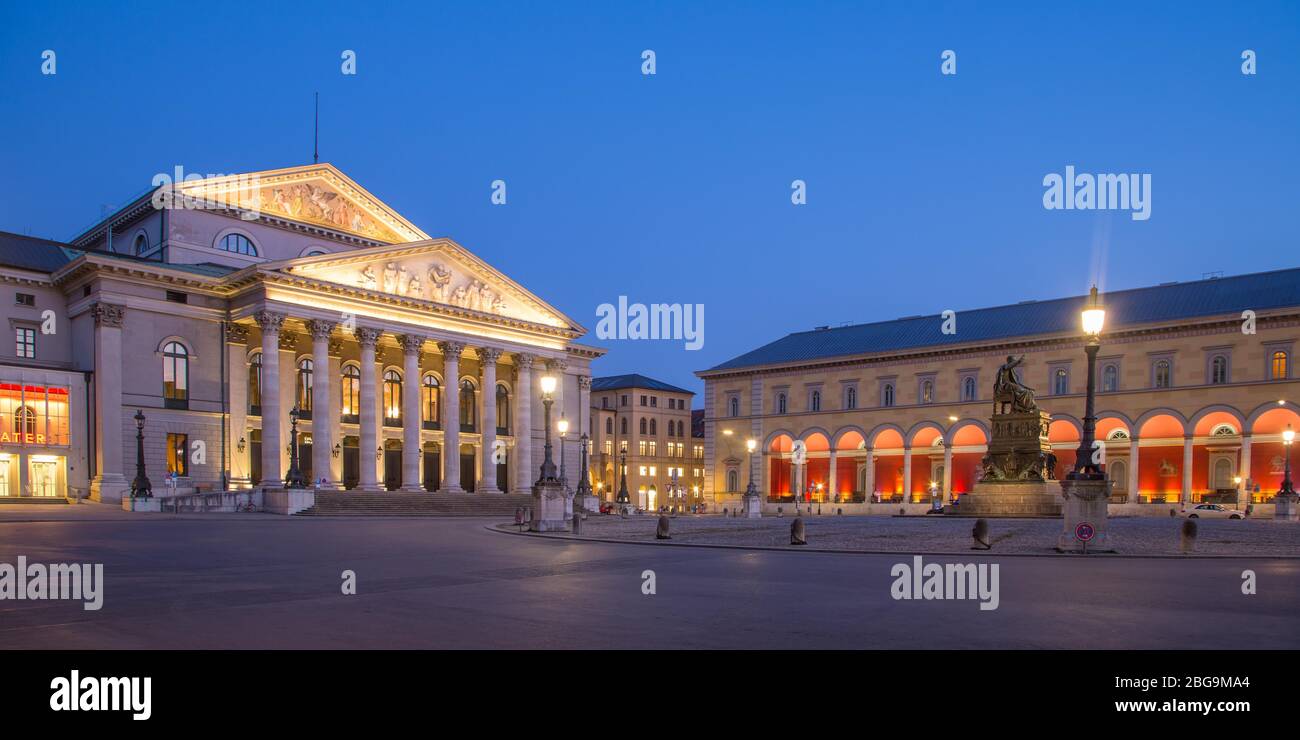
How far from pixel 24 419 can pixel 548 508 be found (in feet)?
108

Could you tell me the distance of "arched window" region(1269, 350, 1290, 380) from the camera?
5350cm

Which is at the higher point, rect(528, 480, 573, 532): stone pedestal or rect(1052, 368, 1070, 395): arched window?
rect(1052, 368, 1070, 395): arched window

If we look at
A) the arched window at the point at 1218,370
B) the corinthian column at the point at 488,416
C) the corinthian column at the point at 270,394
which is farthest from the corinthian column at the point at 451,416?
the arched window at the point at 1218,370

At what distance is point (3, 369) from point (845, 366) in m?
55.6

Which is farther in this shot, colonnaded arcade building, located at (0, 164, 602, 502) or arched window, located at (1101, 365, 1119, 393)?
arched window, located at (1101, 365, 1119, 393)

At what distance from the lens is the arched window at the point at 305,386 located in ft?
178

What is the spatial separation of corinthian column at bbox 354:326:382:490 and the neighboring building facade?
1747 inches

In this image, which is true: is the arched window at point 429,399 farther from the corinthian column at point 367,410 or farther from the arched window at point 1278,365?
the arched window at point 1278,365

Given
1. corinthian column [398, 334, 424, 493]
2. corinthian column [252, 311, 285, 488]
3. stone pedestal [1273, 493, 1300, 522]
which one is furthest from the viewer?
corinthian column [398, 334, 424, 493]

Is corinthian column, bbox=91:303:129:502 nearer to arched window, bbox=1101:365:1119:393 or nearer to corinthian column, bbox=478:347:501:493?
corinthian column, bbox=478:347:501:493

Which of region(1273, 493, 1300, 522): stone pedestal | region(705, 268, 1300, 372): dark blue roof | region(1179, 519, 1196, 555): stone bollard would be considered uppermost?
region(705, 268, 1300, 372): dark blue roof

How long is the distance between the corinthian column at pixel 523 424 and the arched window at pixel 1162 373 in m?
42.2

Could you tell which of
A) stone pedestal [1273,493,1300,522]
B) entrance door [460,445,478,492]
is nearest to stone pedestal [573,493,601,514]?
entrance door [460,445,478,492]

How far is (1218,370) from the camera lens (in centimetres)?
5609
